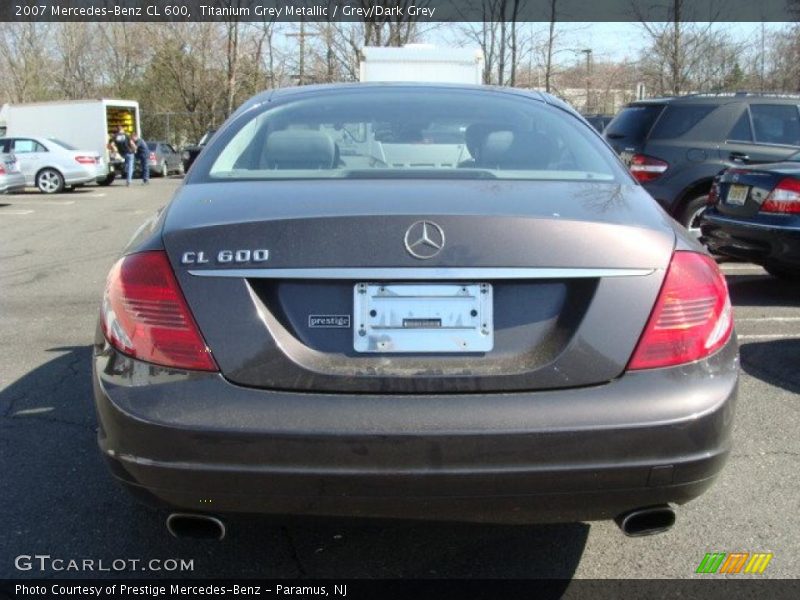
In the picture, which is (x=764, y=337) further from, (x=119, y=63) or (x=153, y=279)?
(x=119, y=63)

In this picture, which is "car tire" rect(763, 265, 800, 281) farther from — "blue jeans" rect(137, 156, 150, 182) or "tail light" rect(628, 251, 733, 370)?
"blue jeans" rect(137, 156, 150, 182)

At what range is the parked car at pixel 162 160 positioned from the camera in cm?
3161

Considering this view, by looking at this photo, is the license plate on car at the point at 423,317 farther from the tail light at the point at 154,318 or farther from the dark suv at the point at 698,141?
the dark suv at the point at 698,141

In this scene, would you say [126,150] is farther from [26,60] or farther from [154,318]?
[154,318]

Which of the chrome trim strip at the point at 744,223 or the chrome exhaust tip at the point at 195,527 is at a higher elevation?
the chrome trim strip at the point at 744,223

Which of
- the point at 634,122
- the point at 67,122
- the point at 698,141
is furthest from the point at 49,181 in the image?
the point at 698,141

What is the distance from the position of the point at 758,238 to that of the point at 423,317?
5526mm

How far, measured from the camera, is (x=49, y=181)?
22984 millimetres

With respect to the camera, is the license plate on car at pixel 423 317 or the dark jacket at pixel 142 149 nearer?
the license plate on car at pixel 423 317

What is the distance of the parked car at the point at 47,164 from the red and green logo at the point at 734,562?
22947 mm

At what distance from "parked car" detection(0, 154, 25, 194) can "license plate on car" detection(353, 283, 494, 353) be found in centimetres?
1825

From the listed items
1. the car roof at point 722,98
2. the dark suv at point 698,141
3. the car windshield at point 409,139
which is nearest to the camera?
the car windshield at point 409,139

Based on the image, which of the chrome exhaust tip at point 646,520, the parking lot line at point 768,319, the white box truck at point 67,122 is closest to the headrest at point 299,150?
the chrome exhaust tip at point 646,520

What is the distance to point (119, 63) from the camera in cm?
4612
